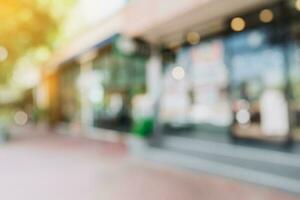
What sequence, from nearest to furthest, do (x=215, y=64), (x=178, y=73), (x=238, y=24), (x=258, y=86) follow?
(x=258, y=86), (x=238, y=24), (x=215, y=64), (x=178, y=73)

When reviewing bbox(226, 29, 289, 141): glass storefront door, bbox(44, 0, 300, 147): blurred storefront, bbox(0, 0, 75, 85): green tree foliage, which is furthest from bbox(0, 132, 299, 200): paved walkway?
bbox(0, 0, 75, 85): green tree foliage

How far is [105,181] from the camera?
6969mm

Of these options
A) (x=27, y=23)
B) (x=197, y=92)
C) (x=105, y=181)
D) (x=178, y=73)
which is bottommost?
(x=105, y=181)

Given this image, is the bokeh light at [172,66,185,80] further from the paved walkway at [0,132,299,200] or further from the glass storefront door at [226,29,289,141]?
the paved walkway at [0,132,299,200]

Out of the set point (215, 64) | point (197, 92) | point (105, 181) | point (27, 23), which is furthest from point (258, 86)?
point (27, 23)

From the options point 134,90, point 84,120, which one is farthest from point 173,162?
point 84,120

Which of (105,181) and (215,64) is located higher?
(215,64)

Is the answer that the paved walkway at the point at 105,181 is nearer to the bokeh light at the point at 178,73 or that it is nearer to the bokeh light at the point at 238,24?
the bokeh light at the point at 178,73

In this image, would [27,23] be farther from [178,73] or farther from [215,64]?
[215,64]

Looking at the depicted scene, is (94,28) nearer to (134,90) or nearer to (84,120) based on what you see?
(134,90)

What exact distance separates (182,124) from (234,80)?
2.32 meters

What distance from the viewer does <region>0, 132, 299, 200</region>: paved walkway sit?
5938 mm

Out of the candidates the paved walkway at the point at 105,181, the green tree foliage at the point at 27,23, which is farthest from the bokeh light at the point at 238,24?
the green tree foliage at the point at 27,23

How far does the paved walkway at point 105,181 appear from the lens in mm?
5938
